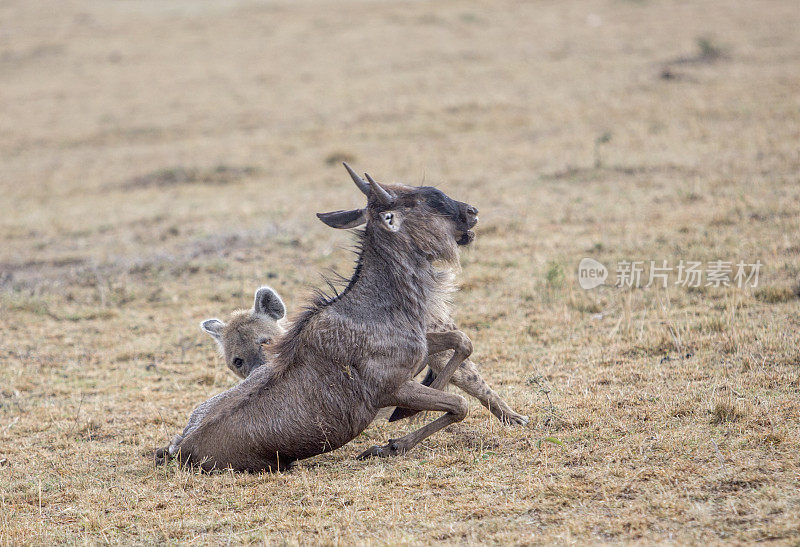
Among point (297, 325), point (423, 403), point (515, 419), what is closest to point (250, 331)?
point (297, 325)

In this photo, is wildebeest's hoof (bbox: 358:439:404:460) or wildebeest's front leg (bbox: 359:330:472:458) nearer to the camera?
wildebeest's front leg (bbox: 359:330:472:458)

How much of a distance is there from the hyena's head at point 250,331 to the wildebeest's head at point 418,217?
171cm

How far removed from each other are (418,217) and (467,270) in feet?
16.0

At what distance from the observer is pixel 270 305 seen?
8.19m

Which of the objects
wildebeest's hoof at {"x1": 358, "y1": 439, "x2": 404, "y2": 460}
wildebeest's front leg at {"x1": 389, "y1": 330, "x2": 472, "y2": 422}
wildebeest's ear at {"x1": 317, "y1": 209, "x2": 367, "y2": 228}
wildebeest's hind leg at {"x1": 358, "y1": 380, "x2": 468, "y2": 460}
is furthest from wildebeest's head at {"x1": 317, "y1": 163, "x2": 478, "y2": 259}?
wildebeest's hoof at {"x1": 358, "y1": 439, "x2": 404, "y2": 460}

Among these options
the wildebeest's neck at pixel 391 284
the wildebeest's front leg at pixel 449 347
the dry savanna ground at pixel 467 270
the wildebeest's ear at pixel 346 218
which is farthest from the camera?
the wildebeest's ear at pixel 346 218

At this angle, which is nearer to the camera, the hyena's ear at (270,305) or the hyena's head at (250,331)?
the hyena's head at (250,331)

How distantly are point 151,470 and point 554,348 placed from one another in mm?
4161

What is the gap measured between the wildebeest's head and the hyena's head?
5.60ft

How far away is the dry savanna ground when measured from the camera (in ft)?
17.1

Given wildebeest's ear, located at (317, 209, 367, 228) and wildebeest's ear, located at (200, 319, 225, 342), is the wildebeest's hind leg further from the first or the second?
wildebeest's ear, located at (200, 319, 225, 342)

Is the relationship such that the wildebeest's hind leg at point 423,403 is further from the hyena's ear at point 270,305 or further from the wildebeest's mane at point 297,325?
the hyena's ear at point 270,305

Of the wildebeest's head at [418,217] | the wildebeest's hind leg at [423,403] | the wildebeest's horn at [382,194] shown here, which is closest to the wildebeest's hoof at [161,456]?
the wildebeest's hind leg at [423,403]

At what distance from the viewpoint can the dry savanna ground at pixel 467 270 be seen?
17.1ft
